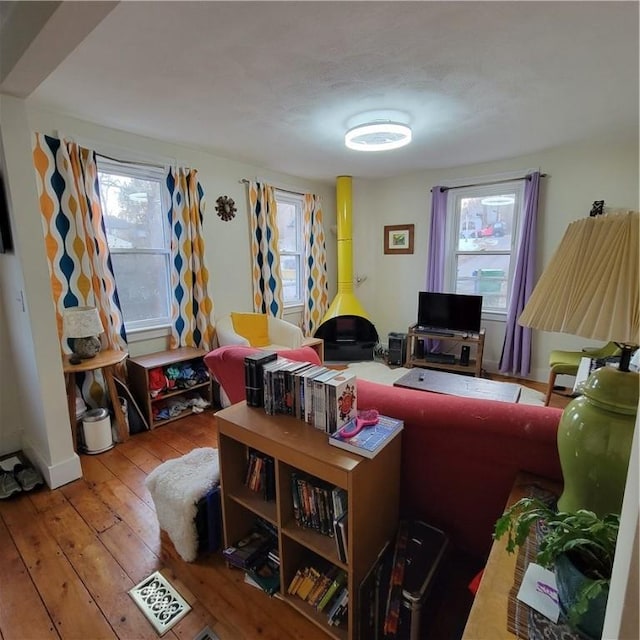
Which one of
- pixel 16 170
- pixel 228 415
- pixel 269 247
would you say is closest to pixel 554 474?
pixel 228 415

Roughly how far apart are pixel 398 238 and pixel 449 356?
1.69 m

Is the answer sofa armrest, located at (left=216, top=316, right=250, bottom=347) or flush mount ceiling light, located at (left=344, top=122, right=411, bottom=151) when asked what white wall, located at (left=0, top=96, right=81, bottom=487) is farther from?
flush mount ceiling light, located at (left=344, top=122, right=411, bottom=151)

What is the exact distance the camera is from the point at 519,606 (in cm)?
78

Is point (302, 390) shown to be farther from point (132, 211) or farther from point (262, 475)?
point (132, 211)

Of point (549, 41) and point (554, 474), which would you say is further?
point (549, 41)

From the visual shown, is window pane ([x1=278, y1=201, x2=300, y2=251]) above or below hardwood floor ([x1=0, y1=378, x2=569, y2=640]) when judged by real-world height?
above

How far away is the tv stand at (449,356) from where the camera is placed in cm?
388

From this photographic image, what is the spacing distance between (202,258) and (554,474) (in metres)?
3.09

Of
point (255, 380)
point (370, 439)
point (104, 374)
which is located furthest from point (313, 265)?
point (370, 439)

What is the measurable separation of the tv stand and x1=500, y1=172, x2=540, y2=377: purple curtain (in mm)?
324

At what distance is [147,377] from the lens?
2.79 meters

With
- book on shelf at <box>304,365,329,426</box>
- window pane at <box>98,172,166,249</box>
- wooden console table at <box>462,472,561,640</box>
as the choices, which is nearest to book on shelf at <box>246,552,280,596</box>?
book on shelf at <box>304,365,329,426</box>

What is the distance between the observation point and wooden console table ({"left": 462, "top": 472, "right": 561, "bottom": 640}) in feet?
2.42

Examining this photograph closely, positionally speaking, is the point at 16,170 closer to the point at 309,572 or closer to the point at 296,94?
the point at 296,94
